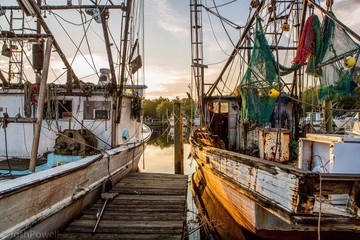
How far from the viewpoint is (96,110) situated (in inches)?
331

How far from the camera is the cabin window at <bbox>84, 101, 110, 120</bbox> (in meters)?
8.36

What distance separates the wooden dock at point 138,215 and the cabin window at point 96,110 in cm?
244

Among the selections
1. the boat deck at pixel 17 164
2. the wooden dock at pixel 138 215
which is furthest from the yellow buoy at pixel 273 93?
the boat deck at pixel 17 164

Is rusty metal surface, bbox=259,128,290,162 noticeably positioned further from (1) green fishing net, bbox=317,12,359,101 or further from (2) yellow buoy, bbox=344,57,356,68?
(2) yellow buoy, bbox=344,57,356,68

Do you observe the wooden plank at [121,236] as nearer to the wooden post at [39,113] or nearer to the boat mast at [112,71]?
the wooden post at [39,113]

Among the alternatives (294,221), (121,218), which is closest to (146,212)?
(121,218)

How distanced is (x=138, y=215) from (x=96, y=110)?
4438 mm

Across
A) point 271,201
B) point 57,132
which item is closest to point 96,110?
point 57,132

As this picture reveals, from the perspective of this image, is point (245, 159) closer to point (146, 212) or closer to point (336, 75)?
point (146, 212)

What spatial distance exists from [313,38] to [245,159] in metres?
3.47

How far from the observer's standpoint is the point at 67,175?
14.5ft

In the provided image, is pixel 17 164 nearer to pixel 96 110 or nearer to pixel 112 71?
pixel 96 110

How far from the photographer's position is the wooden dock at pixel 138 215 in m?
4.18

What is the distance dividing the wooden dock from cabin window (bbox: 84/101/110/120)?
2.44 m
